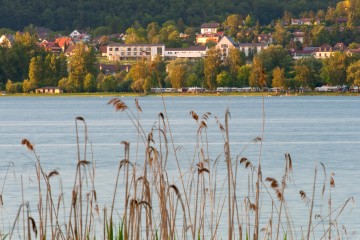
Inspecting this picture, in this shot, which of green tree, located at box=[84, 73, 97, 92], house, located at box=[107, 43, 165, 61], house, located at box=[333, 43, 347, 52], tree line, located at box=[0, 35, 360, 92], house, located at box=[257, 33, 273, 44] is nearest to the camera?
tree line, located at box=[0, 35, 360, 92]

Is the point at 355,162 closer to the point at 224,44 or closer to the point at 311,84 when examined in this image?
the point at 311,84

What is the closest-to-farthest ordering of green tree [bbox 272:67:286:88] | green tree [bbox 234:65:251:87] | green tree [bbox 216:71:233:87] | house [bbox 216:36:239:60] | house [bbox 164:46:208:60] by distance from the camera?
green tree [bbox 272:67:286:88] < green tree [bbox 216:71:233:87] < green tree [bbox 234:65:251:87] < house [bbox 164:46:208:60] < house [bbox 216:36:239:60]

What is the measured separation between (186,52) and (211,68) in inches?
2317

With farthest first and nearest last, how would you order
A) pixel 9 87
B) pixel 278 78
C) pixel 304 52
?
pixel 304 52, pixel 9 87, pixel 278 78

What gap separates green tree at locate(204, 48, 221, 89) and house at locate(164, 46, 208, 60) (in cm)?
5166

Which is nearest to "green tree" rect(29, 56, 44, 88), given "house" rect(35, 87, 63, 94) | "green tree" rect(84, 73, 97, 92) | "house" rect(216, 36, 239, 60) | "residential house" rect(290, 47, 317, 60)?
"house" rect(35, 87, 63, 94)

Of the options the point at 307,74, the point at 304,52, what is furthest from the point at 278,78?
the point at 304,52

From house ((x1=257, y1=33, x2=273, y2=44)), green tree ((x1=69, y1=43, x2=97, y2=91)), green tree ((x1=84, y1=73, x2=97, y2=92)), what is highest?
house ((x1=257, y1=33, x2=273, y2=44))

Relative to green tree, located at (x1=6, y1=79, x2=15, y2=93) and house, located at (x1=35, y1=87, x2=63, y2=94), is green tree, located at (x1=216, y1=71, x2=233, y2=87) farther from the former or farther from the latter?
green tree, located at (x1=6, y1=79, x2=15, y2=93)

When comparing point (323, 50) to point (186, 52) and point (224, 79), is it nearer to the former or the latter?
point (186, 52)

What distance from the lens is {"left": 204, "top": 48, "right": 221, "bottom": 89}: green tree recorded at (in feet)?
391

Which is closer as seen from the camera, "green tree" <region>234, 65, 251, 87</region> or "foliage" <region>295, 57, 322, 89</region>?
"foliage" <region>295, 57, 322, 89</region>

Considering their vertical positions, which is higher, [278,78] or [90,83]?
[278,78]

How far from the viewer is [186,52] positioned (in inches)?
7047
